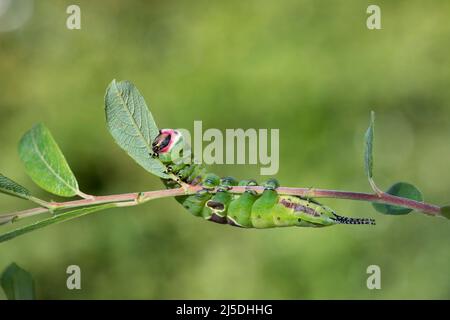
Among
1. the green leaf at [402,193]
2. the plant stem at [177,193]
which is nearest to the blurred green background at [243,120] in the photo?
the green leaf at [402,193]

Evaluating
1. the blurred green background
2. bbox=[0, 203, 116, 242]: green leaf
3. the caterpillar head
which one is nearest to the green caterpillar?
the caterpillar head

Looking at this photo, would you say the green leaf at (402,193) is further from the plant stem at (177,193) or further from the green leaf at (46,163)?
the green leaf at (46,163)

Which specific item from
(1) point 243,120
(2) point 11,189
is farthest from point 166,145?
(1) point 243,120

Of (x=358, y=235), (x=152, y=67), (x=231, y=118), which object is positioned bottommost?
(x=358, y=235)

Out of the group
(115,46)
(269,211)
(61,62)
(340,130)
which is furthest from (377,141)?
(269,211)

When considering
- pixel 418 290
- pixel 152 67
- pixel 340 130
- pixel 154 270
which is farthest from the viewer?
pixel 152 67

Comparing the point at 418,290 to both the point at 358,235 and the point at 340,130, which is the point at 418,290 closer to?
the point at 358,235
